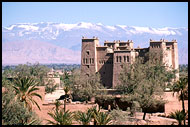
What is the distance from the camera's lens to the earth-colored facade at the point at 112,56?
60.9 meters

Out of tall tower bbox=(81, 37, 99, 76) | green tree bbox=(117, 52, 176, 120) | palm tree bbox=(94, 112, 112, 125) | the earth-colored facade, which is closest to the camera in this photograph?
palm tree bbox=(94, 112, 112, 125)

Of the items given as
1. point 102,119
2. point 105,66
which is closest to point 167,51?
point 105,66

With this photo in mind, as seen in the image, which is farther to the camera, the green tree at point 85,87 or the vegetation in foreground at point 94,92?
the green tree at point 85,87

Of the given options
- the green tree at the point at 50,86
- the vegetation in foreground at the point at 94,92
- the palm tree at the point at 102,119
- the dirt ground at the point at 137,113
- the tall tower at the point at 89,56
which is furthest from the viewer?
the green tree at the point at 50,86

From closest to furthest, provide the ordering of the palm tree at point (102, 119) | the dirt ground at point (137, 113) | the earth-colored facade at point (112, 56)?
the palm tree at point (102, 119)
the dirt ground at point (137, 113)
the earth-colored facade at point (112, 56)

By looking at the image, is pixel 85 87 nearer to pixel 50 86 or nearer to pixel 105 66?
pixel 105 66

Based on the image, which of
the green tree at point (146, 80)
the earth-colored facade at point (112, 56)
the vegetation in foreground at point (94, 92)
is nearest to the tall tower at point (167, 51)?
the earth-colored facade at point (112, 56)

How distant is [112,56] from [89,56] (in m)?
3.19

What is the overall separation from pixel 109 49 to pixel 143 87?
1821cm

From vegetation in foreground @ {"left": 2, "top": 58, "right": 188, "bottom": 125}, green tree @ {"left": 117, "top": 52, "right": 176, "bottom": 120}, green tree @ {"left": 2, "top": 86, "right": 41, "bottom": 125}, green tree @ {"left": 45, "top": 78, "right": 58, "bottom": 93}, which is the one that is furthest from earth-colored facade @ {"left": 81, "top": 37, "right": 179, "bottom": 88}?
green tree @ {"left": 2, "top": 86, "right": 41, "bottom": 125}

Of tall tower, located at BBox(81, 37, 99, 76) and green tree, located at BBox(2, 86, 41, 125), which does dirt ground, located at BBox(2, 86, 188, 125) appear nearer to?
green tree, located at BBox(2, 86, 41, 125)

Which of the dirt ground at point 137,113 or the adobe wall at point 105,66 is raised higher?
the adobe wall at point 105,66

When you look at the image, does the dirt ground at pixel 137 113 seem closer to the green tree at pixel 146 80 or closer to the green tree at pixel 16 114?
the green tree at pixel 146 80

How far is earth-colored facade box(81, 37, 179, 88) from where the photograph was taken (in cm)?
6088
